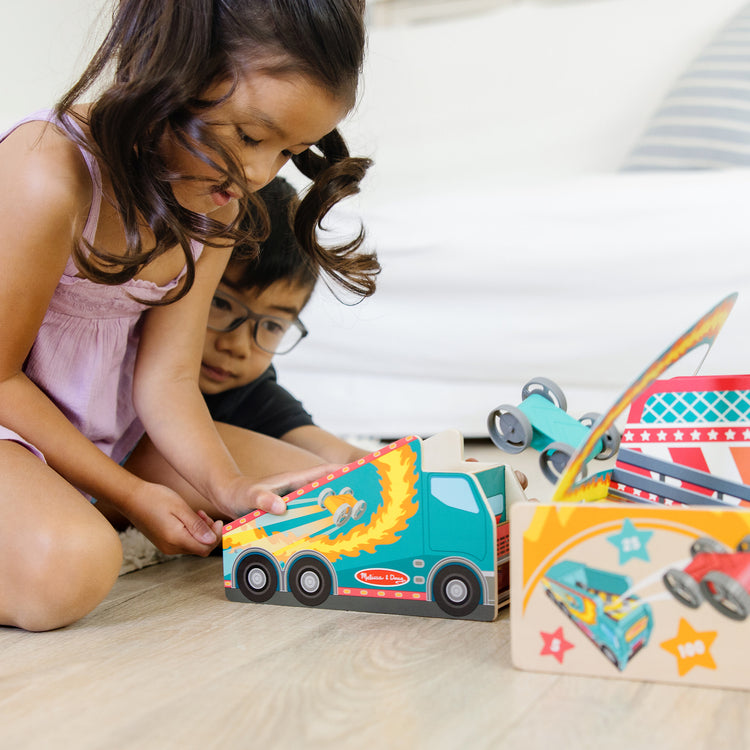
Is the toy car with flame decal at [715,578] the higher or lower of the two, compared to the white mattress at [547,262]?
lower

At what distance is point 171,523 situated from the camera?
0.75m

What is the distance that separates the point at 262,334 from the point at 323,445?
18 cm

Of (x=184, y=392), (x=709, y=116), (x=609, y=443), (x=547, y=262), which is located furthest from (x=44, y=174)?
(x=709, y=116)

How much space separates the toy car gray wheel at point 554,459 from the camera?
0.60 meters

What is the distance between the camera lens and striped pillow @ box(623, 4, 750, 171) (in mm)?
1421

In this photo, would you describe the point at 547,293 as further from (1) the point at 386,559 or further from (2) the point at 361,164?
(1) the point at 386,559

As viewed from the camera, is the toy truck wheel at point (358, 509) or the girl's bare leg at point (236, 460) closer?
the toy truck wheel at point (358, 509)

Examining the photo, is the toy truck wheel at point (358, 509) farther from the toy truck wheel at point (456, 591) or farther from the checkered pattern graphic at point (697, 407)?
the checkered pattern graphic at point (697, 407)

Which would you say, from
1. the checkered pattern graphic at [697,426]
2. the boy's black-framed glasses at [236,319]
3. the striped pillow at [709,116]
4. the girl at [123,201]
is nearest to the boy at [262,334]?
the boy's black-framed glasses at [236,319]

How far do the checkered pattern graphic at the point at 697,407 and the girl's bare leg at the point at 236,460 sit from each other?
45 centimetres

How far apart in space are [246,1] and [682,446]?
527 mm

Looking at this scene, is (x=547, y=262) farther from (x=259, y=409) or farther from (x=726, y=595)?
(x=726, y=595)

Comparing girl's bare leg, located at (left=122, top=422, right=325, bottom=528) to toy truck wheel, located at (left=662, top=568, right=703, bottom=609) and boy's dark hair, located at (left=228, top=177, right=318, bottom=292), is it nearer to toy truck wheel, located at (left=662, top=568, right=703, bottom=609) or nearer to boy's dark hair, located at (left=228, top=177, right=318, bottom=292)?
boy's dark hair, located at (left=228, top=177, right=318, bottom=292)

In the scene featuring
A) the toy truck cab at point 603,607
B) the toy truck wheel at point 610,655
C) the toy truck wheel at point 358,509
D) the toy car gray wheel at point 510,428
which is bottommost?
the toy truck wheel at point 610,655
